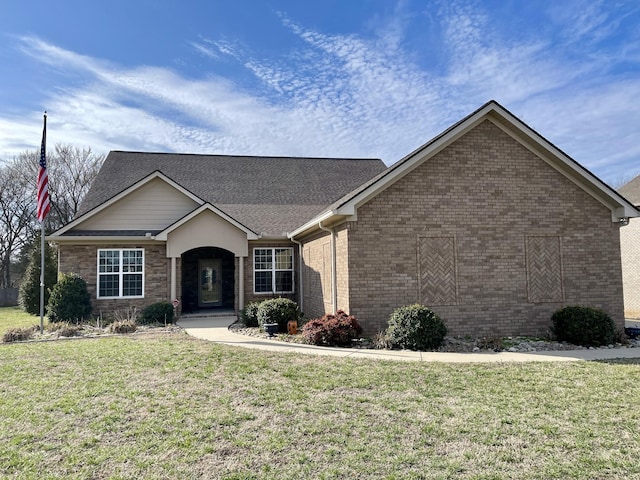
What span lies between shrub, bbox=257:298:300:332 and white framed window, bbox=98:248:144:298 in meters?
6.47

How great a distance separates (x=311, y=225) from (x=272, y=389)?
7527 millimetres

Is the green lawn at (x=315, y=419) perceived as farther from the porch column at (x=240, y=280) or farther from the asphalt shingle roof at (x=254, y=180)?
the asphalt shingle roof at (x=254, y=180)

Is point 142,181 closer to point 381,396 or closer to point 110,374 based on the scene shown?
point 110,374

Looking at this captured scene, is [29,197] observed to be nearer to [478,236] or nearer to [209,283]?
[209,283]

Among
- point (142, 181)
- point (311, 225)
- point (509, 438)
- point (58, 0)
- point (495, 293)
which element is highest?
point (58, 0)

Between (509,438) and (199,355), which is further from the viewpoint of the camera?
(199,355)

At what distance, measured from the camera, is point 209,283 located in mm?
20156

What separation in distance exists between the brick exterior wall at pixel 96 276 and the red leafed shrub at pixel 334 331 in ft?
28.2

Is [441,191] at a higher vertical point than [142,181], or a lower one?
lower

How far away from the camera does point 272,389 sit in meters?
6.91

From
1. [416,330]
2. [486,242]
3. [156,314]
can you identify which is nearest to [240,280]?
[156,314]

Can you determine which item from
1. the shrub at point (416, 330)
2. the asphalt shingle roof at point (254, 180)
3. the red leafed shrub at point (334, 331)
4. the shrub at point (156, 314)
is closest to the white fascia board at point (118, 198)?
the asphalt shingle roof at point (254, 180)

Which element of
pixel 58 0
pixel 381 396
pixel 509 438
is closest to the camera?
pixel 509 438

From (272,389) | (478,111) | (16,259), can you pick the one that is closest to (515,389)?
(272,389)
